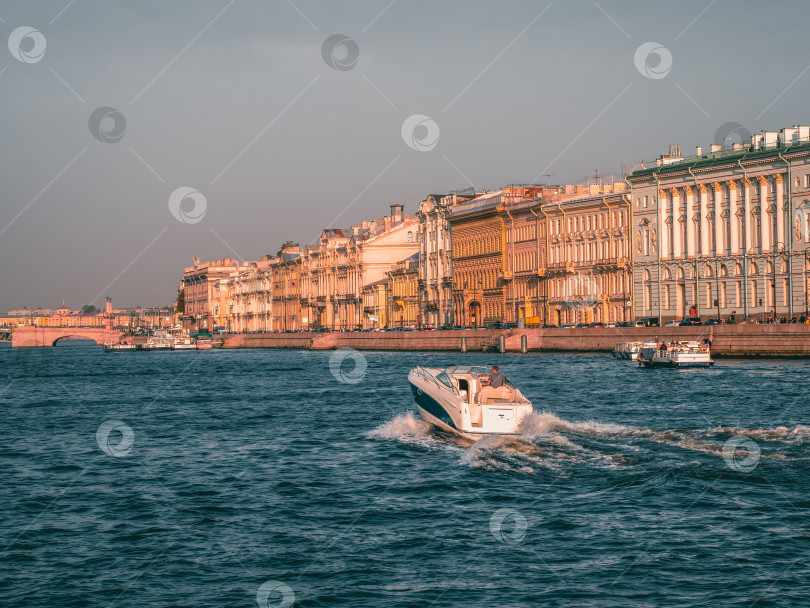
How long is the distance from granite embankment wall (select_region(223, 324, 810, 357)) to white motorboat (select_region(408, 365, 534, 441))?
29.6 m

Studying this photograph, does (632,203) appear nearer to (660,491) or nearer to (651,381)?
(651,381)

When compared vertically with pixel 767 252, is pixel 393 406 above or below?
below

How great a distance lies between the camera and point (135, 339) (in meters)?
148

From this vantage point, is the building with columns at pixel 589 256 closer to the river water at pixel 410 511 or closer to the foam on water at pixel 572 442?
the river water at pixel 410 511

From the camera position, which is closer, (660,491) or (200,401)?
(660,491)

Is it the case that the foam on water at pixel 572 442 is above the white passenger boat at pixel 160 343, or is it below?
below

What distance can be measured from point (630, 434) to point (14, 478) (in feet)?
36.1

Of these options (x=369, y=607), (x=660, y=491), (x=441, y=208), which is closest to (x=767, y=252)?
(x=441, y=208)

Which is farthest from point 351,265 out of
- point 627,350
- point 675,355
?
point 675,355

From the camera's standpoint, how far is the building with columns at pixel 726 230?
62.9 metres

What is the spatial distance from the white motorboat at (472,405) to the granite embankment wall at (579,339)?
29.6 m

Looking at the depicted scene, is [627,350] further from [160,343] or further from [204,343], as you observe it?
[160,343]

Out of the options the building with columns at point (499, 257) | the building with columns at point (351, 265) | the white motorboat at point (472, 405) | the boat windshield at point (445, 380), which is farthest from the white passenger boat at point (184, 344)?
the white motorboat at point (472, 405)

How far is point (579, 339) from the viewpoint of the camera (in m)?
67.9
